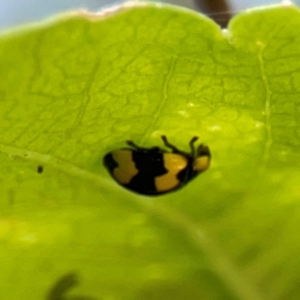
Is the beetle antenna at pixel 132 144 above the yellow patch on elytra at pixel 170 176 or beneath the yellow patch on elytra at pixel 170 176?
above

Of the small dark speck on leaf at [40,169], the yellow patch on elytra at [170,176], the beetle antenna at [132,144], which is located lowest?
the yellow patch on elytra at [170,176]

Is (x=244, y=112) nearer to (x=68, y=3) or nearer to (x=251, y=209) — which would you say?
(x=251, y=209)

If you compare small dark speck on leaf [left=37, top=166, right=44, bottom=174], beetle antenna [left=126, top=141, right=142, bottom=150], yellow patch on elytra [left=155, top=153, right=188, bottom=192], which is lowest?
yellow patch on elytra [left=155, top=153, right=188, bottom=192]

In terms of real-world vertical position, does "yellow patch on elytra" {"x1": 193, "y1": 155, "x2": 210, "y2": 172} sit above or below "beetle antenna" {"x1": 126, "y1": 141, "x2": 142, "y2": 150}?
below

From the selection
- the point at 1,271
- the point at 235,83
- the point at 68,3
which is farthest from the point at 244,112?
the point at 68,3
